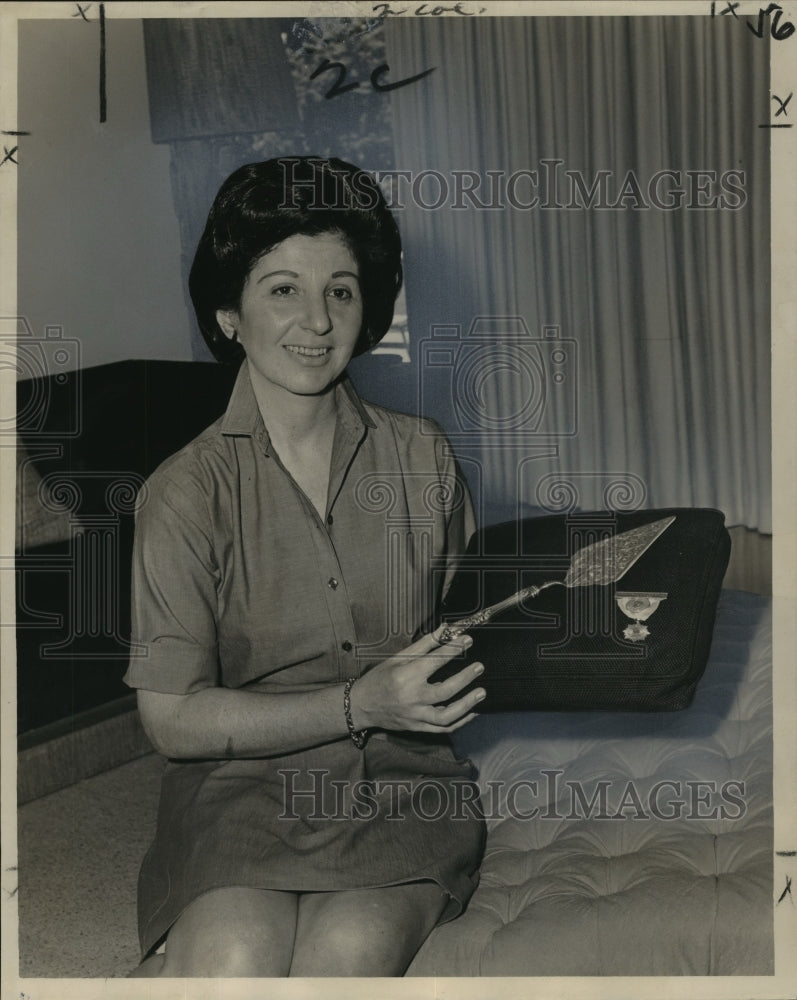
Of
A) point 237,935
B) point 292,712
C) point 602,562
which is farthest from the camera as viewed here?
point 602,562

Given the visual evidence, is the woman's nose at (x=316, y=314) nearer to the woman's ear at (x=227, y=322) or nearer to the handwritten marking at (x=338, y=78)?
the woman's ear at (x=227, y=322)

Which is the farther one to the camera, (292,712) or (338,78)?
(338,78)

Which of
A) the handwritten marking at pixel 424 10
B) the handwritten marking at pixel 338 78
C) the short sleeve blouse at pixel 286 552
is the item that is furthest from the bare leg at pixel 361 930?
the handwritten marking at pixel 424 10

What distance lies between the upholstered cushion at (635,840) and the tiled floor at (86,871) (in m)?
0.53

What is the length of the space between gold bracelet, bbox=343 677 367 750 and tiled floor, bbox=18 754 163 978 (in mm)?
411

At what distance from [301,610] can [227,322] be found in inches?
18.8

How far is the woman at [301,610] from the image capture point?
5.21 ft

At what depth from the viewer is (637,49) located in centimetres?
176

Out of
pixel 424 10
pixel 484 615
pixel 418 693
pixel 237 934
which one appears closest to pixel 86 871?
pixel 237 934

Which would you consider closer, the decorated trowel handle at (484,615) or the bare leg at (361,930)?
the bare leg at (361,930)

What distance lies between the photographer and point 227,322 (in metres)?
1.75

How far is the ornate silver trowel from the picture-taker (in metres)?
1.73

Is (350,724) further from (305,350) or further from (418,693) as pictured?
(305,350)
